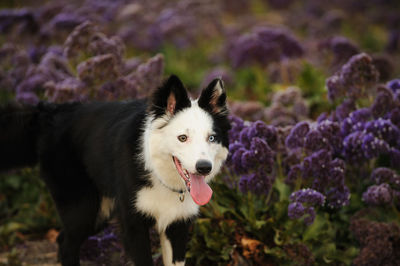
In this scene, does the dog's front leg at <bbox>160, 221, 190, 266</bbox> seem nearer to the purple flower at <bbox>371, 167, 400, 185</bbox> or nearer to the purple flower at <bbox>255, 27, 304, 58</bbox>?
the purple flower at <bbox>371, 167, 400, 185</bbox>

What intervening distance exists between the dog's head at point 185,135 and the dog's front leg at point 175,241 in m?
0.34

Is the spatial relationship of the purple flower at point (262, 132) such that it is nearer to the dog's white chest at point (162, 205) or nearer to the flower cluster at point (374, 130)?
the flower cluster at point (374, 130)

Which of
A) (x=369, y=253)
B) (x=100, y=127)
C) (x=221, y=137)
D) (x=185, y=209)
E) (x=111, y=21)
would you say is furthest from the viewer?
(x=111, y=21)

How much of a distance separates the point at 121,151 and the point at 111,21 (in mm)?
5216

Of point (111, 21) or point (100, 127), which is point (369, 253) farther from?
point (111, 21)

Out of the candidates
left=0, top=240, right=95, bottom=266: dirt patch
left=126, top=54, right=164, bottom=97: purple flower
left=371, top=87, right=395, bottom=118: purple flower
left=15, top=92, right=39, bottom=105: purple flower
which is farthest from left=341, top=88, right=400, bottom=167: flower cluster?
left=15, top=92, right=39, bottom=105: purple flower

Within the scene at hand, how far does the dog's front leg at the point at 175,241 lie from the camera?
3271 millimetres

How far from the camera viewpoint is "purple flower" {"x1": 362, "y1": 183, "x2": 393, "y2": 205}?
382cm

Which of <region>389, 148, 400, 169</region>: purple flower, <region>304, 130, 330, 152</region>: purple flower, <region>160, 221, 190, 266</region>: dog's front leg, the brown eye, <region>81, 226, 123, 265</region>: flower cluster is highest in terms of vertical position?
the brown eye

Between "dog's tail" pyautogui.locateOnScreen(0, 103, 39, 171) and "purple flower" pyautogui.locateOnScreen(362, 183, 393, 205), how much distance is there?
2660 millimetres

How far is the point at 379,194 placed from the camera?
382 cm

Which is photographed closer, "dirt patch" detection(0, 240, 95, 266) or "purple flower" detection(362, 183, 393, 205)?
"purple flower" detection(362, 183, 393, 205)

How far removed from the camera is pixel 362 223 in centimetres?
381

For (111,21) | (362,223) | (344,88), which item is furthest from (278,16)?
(362,223)
